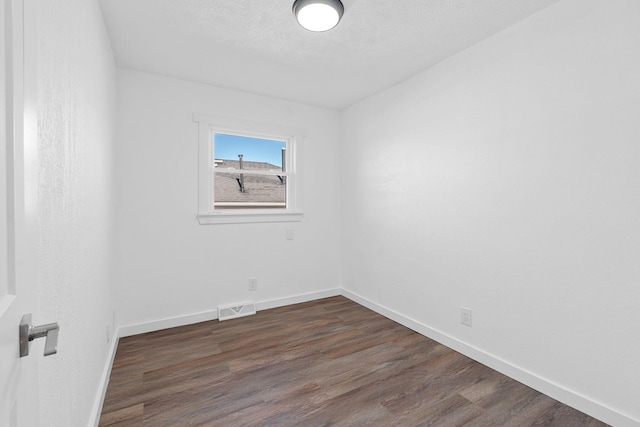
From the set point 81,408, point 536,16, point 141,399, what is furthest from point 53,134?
point 536,16

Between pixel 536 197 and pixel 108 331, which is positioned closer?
pixel 536 197

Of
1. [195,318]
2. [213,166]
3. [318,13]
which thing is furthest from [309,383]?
[318,13]

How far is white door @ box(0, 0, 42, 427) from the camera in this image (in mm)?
529

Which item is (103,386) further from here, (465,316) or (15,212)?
(465,316)

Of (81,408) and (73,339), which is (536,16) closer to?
(73,339)

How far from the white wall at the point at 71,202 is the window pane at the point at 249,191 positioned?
1.41 metres

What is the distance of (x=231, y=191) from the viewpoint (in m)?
3.46

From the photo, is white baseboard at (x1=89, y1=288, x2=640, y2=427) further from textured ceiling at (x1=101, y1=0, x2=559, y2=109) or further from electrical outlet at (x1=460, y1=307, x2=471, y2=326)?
A: textured ceiling at (x1=101, y1=0, x2=559, y2=109)

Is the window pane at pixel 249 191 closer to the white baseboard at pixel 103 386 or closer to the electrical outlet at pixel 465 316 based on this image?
the white baseboard at pixel 103 386

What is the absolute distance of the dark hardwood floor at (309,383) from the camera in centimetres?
176

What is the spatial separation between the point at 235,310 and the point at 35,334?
278 cm

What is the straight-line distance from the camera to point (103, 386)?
1925 mm

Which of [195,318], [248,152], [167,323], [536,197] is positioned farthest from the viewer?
[248,152]

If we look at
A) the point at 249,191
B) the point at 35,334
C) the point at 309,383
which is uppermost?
the point at 249,191
